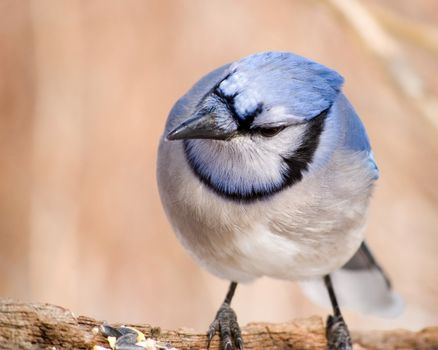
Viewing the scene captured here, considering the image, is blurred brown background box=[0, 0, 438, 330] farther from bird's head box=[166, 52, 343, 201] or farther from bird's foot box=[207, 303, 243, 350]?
bird's head box=[166, 52, 343, 201]

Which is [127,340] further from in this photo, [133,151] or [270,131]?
[133,151]

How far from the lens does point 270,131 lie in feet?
5.31

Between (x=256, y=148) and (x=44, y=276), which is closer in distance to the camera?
(x=256, y=148)

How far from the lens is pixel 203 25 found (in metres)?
3.26

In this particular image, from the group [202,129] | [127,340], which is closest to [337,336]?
[127,340]

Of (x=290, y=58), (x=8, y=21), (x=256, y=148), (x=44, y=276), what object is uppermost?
(x=8, y=21)

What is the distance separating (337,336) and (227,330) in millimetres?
302

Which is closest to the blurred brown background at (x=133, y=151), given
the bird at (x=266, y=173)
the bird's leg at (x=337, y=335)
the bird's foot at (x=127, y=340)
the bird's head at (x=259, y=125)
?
the bird's leg at (x=337, y=335)

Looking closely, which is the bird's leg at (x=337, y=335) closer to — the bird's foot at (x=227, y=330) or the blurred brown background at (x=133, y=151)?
the bird's foot at (x=227, y=330)

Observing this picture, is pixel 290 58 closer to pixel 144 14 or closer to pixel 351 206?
pixel 351 206

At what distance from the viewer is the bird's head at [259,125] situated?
1.56m

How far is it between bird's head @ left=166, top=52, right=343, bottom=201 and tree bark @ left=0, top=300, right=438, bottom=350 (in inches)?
12.7

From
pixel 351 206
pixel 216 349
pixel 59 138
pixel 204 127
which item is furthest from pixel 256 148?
pixel 59 138

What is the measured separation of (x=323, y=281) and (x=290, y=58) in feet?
3.12
